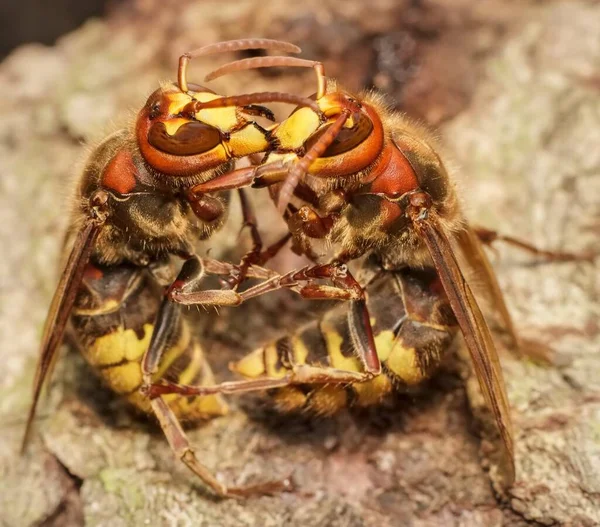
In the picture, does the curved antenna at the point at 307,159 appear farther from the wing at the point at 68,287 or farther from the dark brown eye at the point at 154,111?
the wing at the point at 68,287

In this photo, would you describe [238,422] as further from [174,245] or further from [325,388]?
[174,245]

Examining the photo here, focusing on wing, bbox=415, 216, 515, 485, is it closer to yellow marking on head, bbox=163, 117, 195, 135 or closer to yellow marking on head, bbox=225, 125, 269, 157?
yellow marking on head, bbox=225, 125, 269, 157

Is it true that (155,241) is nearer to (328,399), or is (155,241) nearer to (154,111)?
(154,111)

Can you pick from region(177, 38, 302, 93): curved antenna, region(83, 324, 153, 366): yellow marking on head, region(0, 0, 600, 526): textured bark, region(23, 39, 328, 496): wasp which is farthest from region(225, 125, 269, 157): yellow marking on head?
region(83, 324, 153, 366): yellow marking on head

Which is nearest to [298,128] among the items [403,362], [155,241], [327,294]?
[327,294]

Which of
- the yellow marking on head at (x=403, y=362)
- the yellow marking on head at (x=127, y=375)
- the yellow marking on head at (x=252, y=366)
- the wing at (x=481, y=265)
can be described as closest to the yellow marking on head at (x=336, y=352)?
the yellow marking on head at (x=403, y=362)

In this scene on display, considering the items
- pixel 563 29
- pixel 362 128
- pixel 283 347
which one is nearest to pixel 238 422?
pixel 283 347
